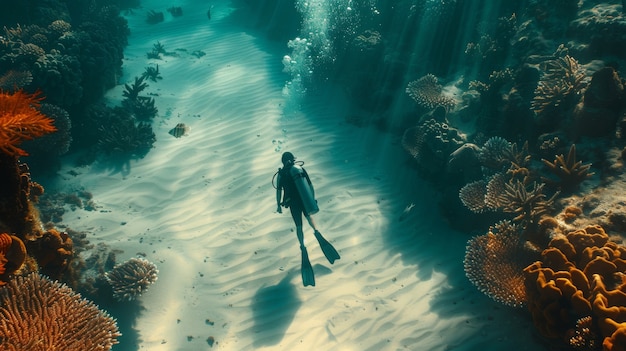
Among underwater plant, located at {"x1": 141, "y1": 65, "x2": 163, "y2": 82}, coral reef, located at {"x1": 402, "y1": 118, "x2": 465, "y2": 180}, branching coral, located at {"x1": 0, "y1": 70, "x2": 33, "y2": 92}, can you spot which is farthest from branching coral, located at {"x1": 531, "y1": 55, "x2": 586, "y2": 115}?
underwater plant, located at {"x1": 141, "y1": 65, "x2": 163, "y2": 82}

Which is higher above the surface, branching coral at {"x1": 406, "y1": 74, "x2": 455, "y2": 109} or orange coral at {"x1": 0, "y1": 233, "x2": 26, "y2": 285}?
branching coral at {"x1": 406, "y1": 74, "x2": 455, "y2": 109}

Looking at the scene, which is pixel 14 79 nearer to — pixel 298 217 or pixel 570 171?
pixel 298 217

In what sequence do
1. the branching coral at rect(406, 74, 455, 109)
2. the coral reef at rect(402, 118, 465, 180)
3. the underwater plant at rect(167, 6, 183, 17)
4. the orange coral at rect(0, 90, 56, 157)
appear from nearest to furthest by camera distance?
1. the orange coral at rect(0, 90, 56, 157)
2. the coral reef at rect(402, 118, 465, 180)
3. the branching coral at rect(406, 74, 455, 109)
4. the underwater plant at rect(167, 6, 183, 17)

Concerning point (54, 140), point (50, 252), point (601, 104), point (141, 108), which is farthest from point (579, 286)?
point (141, 108)

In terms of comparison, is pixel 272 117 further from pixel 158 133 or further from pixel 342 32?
pixel 342 32

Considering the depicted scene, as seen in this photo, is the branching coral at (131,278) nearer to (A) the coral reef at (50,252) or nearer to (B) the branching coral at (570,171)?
(A) the coral reef at (50,252)

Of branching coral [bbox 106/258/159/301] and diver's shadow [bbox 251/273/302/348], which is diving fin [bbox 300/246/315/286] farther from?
branching coral [bbox 106/258/159/301]
